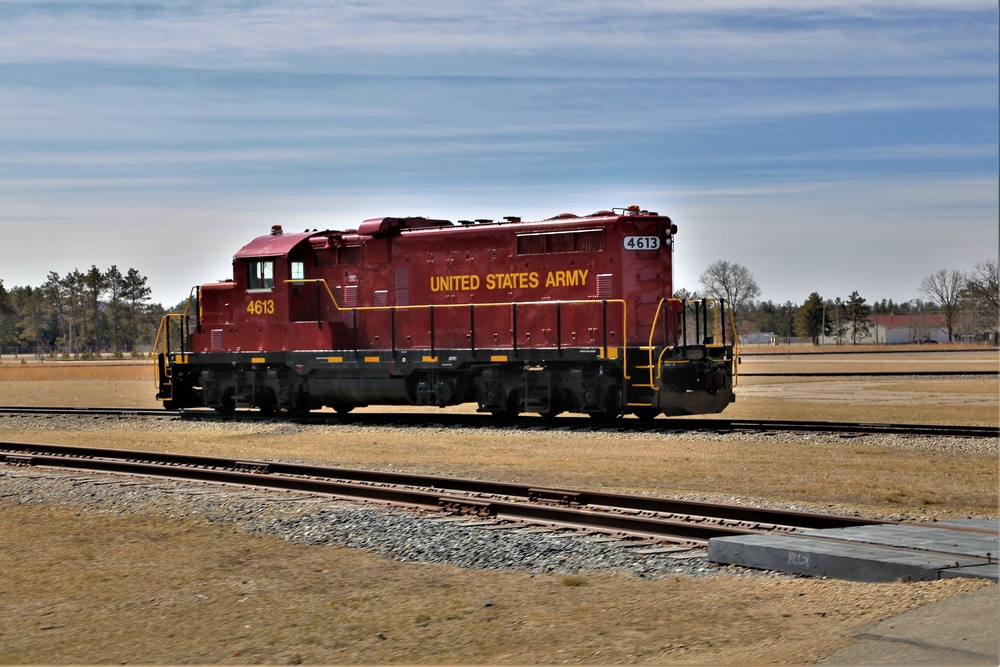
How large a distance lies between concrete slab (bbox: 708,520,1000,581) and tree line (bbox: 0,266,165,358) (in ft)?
364

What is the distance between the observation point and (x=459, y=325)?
22812 millimetres

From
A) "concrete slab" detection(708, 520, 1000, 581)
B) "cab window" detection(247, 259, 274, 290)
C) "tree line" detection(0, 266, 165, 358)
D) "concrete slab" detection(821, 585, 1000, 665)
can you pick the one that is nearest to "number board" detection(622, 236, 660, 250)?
"cab window" detection(247, 259, 274, 290)

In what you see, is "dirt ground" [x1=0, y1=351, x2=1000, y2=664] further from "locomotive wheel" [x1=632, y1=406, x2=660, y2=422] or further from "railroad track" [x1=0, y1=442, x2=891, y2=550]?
"locomotive wheel" [x1=632, y1=406, x2=660, y2=422]

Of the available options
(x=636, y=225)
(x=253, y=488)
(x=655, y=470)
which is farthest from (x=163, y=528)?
(x=636, y=225)

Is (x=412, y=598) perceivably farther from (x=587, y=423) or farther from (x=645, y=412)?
(x=645, y=412)

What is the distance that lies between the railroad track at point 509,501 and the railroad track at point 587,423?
7.28 m

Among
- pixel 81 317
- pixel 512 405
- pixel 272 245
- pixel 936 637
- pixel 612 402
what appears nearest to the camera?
pixel 936 637

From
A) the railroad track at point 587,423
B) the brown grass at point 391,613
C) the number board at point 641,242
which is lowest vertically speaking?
the brown grass at point 391,613

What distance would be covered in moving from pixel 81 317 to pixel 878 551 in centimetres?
12692

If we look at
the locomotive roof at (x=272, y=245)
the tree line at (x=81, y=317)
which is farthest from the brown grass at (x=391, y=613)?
the tree line at (x=81, y=317)

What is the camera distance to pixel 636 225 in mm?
21094

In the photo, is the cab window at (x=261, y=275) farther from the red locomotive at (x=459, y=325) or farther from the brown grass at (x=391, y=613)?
the brown grass at (x=391, y=613)

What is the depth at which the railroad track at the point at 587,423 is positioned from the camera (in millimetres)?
18703

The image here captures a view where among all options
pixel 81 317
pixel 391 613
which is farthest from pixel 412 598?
pixel 81 317
